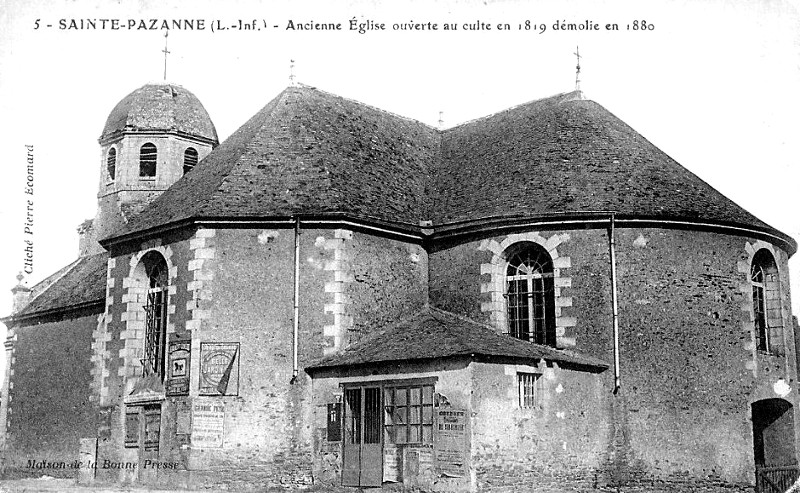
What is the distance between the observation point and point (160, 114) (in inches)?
1358

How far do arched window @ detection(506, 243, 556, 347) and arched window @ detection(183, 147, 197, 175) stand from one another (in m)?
14.2

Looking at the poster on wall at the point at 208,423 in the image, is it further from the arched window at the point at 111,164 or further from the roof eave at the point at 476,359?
the arched window at the point at 111,164

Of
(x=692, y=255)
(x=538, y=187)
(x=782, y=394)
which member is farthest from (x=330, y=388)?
(x=782, y=394)

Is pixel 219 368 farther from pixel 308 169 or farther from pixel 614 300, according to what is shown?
pixel 614 300

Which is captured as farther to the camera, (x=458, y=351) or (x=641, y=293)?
(x=641, y=293)

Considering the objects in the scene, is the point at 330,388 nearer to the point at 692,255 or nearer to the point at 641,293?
the point at 641,293

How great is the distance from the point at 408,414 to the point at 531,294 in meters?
4.95

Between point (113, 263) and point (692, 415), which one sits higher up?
point (113, 263)

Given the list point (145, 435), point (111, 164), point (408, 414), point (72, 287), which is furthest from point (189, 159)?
point (408, 414)

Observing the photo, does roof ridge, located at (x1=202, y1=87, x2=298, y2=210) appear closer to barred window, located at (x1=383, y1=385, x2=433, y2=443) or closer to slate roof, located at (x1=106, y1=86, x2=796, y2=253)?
slate roof, located at (x1=106, y1=86, x2=796, y2=253)

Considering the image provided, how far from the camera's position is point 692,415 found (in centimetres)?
2298

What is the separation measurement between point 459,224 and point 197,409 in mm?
7701

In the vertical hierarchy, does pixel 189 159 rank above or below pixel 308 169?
above

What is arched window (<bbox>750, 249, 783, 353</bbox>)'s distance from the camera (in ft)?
81.6
